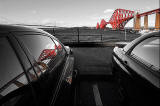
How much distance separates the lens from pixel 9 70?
952mm

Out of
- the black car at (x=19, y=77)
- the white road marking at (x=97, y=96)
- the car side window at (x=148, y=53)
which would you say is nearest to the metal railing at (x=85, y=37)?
the white road marking at (x=97, y=96)

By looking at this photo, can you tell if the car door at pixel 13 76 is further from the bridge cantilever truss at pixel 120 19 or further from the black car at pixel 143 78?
the bridge cantilever truss at pixel 120 19

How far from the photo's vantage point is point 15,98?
0.85m

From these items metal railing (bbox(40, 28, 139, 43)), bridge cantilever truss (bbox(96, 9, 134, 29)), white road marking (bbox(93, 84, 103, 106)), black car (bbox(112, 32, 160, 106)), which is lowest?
white road marking (bbox(93, 84, 103, 106))

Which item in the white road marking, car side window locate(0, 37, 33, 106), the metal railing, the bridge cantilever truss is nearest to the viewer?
car side window locate(0, 37, 33, 106)

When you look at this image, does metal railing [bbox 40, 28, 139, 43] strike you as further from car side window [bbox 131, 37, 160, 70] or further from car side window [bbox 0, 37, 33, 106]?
Result: car side window [bbox 0, 37, 33, 106]

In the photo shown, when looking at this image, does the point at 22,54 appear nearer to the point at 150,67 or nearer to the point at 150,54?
the point at 150,67

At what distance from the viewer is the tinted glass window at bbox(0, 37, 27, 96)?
2.84ft

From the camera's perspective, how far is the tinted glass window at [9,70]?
0.87 meters

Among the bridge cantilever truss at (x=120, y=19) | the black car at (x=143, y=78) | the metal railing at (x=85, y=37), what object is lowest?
the black car at (x=143, y=78)

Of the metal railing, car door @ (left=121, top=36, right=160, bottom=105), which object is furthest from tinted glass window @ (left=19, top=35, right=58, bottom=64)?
the metal railing

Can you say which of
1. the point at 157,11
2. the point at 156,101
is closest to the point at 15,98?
the point at 156,101

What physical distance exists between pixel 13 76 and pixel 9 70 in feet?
0.19

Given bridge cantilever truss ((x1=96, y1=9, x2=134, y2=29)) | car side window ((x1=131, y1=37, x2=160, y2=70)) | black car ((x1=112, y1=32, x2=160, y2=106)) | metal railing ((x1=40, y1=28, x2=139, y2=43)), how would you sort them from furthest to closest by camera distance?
bridge cantilever truss ((x1=96, y1=9, x2=134, y2=29)) < metal railing ((x1=40, y1=28, x2=139, y2=43)) < car side window ((x1=131, y1=37, x2=160, y2=70)) < black car ((x1=112, y1=32, x2=160, y2=106))
